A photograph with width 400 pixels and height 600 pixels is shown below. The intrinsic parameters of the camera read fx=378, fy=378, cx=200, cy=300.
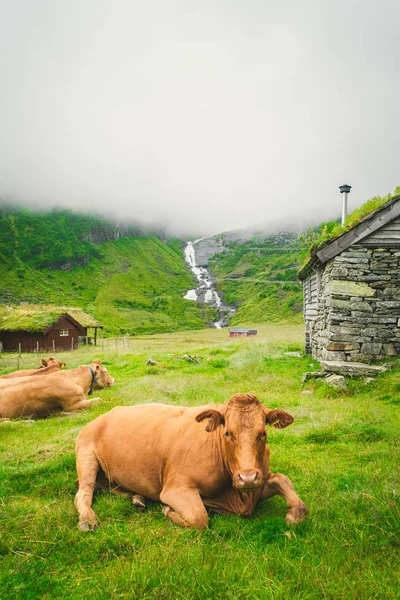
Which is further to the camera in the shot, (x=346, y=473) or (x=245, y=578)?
(x=346, y=473)

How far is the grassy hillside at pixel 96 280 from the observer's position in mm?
109250

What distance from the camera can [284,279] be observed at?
447ft

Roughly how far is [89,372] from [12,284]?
120 m

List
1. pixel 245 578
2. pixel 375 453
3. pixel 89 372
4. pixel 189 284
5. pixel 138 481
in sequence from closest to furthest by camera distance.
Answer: pixel 245 578 < pixel 138 481 < pixel 375 453 < pixel 89 372 < pixel 189 284

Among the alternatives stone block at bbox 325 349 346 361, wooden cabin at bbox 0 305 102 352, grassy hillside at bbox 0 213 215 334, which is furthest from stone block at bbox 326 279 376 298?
grassy hillside at bbox 0 213 215 334

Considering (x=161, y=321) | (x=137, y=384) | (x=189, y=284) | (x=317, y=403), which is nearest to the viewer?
(x=317, y=403)

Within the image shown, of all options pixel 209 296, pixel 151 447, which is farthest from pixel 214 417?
pixel 209 296

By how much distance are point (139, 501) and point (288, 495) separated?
1829 mm

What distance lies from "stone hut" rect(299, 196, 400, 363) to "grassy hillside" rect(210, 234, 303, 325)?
69.7m

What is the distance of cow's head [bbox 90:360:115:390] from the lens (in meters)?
12.4

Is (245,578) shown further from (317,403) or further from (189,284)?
(189,284)

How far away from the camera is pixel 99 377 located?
1262 cm

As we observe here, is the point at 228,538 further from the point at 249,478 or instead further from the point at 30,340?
the point at 30,340

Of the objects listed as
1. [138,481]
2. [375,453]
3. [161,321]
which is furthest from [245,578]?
[161,321]
